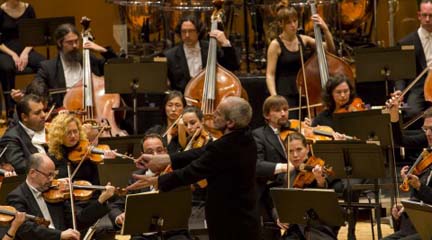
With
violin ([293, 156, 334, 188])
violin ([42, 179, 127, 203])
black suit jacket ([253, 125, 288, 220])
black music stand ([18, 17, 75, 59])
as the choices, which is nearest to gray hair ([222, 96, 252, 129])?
violin ([42, 179, 127, 203])

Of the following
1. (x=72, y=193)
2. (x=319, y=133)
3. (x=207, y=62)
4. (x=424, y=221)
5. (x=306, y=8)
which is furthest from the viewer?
(x=306, y=8)

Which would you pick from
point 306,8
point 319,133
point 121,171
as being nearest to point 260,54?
point 306,8

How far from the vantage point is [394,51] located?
9484mm

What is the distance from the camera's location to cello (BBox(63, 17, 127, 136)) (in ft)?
30.8

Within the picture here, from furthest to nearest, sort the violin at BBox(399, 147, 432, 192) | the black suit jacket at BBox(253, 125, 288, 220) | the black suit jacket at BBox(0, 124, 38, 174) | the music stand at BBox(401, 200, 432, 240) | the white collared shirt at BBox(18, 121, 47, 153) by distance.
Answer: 1. the white collared shirt at BBox(18, 121, 47, 153)
2. the black suit jacket at BBox(0, 124, 38, 174)
3. the black suit jacket at BBox(253, 125, 288, 220)
4. the violin at BBox(399, 147, 432, 192)
5. the music stand at BBox(401, 200, 432, 240)

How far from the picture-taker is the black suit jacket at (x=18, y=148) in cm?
843

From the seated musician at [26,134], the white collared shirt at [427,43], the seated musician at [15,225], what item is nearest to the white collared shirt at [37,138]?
the seated musician at [26,134]

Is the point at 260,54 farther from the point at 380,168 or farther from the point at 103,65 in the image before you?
the point at 380,168

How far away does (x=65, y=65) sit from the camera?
32.2 feet

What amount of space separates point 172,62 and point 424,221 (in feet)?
11.4

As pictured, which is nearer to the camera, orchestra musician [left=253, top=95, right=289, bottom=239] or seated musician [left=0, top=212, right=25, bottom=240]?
seated musician [left=0, top=212, right=25, bottom=240]

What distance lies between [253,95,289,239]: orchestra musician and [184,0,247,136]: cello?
75cm

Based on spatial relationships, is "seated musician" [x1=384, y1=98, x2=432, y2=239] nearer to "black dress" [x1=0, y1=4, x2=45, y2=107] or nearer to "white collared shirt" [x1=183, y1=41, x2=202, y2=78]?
"white collared shirt" [x1=183, y1=41, x2=202, y2=78]

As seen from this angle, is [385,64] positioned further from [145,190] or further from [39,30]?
[39,30]
